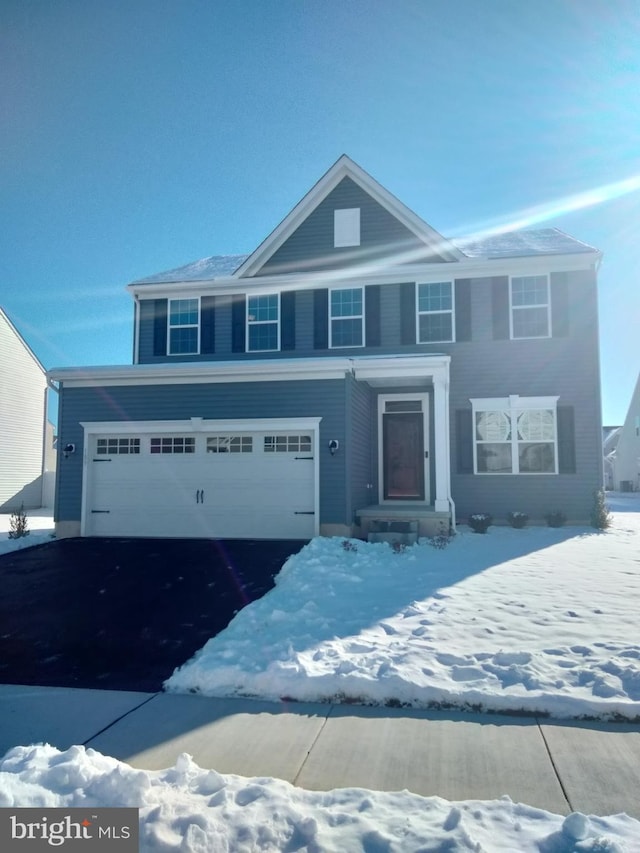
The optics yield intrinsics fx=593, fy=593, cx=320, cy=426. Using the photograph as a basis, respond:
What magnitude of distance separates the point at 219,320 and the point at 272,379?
13.6 feet

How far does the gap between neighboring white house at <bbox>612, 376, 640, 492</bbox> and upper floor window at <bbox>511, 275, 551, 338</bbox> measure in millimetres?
22076

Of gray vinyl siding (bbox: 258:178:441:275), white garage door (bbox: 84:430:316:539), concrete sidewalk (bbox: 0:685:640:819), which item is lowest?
concrete sidewalk (bbox: 0:685:640:819)

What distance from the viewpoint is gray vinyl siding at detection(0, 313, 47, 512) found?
21.9 m

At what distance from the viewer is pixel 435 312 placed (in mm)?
13766

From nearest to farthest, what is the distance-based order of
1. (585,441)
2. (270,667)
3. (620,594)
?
1. (270,667)
2. (620,594)
3. (585,441)

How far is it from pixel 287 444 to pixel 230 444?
1.14 meters

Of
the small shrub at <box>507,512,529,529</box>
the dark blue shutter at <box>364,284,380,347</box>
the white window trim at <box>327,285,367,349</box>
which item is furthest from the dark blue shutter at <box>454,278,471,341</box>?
the small shrub at <box>507,512,529,529</box>

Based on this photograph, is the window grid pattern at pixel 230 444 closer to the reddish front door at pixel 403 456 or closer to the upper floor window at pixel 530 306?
the reddish front door at pixel 403 456

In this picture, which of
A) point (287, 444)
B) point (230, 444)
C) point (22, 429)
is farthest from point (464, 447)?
point (22, 429)

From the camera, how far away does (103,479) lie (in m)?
11.9

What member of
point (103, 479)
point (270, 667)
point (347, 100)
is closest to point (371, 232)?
point (347, 100)

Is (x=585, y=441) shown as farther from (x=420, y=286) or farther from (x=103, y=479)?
(x=103, y=479)

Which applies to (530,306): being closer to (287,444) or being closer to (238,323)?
A: (287,444)

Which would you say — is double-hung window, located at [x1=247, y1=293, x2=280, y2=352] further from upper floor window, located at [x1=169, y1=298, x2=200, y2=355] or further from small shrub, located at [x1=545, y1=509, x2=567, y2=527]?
small shrub, located at [x1=545, y1=509, x2=567, y2=527]
